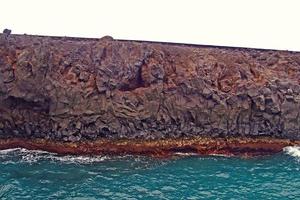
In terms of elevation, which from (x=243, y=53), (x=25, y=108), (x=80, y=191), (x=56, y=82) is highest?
(x=243, y=53)

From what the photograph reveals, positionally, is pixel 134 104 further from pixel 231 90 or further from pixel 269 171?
pixel 269 171

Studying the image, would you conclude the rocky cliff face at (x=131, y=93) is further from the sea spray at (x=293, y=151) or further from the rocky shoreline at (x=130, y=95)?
the sea spray at (x=293, y=151)

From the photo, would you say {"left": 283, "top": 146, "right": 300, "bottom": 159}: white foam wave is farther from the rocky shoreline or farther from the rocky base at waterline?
the rocky shoreline

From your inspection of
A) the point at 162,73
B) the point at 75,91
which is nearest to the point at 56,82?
the point at 75,91

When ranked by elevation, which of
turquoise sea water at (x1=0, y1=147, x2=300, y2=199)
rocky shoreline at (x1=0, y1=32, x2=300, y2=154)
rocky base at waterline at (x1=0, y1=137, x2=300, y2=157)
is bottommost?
turquoise sea water at (x1=0, y1=147, x2=300, y2=199)

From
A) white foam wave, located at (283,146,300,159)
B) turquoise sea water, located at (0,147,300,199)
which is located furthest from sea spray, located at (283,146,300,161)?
turquoise sea water, located at (0,147,300,199)

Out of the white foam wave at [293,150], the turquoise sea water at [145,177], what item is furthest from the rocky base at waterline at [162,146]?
the turquoise sea water at [145,177]

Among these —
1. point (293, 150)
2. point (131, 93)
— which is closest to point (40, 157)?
point (131, 93)
